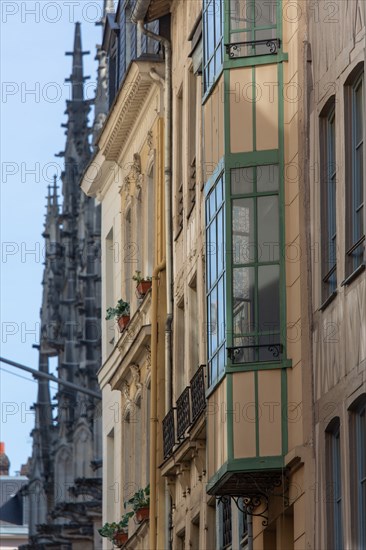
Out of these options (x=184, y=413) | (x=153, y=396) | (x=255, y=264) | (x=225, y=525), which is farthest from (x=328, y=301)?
(x=153, y=396)

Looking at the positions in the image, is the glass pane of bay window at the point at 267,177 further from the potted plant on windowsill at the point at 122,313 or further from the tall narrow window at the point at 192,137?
the potted plant on windowsill at the point at 122,313

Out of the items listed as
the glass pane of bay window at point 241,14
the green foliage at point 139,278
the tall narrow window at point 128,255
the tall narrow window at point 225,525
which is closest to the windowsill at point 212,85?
the glass pane of bay window at point 241,14

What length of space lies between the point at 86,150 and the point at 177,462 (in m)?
40.1

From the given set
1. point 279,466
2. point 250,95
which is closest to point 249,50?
point 250,95

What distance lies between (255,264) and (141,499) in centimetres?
1120

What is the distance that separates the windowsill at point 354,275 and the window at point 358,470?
1.26 meters

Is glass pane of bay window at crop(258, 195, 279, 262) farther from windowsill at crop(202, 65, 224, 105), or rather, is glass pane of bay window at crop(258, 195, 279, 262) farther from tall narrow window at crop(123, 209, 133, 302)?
tall narrow window at crop(123, 209, 133, 302)

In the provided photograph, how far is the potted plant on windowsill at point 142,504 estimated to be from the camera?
115 feet

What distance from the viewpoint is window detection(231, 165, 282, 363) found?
24422 mm

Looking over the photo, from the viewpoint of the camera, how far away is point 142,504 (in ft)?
115

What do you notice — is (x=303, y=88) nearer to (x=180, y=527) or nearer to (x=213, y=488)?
(x=213, y=488)

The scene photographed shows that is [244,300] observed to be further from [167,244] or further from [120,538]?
[120,538]

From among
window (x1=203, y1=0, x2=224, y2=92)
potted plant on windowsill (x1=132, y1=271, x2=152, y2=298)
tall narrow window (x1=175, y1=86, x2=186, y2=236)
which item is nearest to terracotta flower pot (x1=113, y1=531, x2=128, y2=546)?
potted plant on windowsill (x1=132, y1=271, x2=152, y2=298)

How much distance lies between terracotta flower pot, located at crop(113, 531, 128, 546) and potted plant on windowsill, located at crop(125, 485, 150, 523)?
8.34ft
